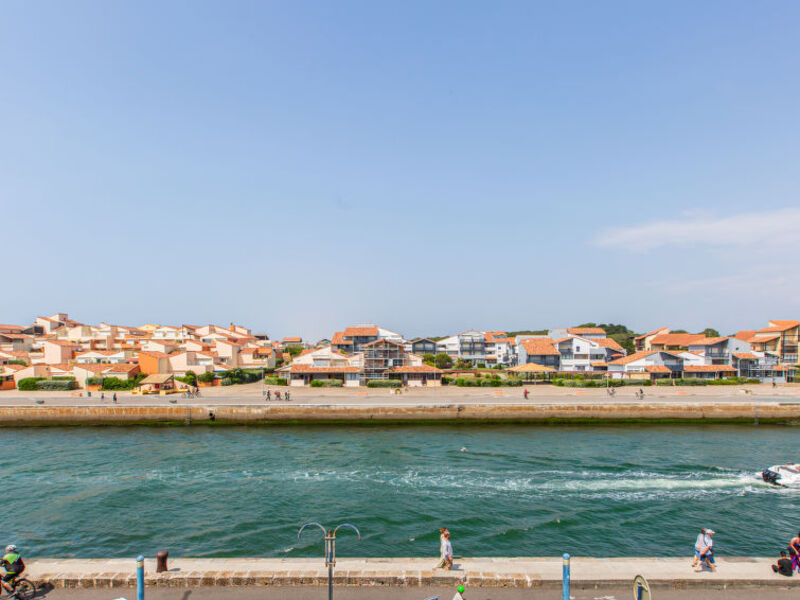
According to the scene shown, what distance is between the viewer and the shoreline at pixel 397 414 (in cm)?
4488

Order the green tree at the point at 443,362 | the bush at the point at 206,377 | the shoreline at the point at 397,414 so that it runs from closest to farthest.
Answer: the shoreline at the point at 397,414, the bush at the point at 206,377, the green tree at the point at 443,362

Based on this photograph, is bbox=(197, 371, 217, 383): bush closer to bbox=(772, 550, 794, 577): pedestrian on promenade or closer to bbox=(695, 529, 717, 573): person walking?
bbox=(695, 529, 717, 573): person walking

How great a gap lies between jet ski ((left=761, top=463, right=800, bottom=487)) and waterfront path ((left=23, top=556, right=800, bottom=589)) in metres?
17.1

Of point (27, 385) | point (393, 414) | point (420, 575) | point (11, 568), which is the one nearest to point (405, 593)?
point (420, 575)

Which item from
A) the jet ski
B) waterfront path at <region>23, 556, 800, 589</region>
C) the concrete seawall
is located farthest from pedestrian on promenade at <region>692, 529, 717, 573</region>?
the concrete seawall

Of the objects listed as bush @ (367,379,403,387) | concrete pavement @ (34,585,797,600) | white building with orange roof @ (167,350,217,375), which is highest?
white building with orange roof @ (167,350,217,375)

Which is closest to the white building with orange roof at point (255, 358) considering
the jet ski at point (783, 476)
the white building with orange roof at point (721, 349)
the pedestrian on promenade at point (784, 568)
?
the jet ski at point (783, 476)

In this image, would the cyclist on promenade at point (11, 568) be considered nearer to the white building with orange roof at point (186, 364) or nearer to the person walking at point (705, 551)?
the person walking at point (705, 551)

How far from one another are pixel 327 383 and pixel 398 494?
1650 inches

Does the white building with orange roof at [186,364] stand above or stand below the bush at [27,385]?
above

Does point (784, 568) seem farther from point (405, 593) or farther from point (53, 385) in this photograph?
point (53, 385)

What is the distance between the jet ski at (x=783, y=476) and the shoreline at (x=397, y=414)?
755 inches

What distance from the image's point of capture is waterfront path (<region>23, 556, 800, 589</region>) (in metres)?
11.6

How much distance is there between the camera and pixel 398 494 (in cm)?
2403
